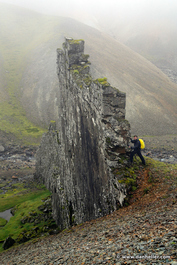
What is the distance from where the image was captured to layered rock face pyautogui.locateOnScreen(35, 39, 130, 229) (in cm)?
1992

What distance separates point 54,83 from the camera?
113m

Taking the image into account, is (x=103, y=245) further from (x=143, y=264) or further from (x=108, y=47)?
(x=108, y=47)

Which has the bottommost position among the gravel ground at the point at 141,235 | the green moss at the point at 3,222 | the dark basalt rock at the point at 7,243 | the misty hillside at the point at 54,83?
the green moss at the point at 3,222

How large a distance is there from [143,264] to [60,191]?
84.6ft

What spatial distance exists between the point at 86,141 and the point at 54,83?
9391 centimetres

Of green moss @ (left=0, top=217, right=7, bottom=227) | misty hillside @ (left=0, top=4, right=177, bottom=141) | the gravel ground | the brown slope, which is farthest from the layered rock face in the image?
the brown slope

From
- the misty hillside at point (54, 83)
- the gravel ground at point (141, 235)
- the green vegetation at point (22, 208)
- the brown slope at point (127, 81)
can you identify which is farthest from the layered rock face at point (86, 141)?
the brown slope at point (127, 81)

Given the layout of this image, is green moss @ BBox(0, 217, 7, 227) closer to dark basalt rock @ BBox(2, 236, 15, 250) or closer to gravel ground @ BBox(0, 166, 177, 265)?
dark basalt rock @ BBox(2, 236, 15, 250)

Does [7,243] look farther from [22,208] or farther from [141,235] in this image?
[141,235]

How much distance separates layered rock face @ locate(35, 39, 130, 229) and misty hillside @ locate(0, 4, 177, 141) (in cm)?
5572

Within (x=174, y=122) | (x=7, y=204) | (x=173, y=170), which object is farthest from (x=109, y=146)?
(x=174, y=122)

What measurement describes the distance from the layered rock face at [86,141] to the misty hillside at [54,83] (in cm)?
5572

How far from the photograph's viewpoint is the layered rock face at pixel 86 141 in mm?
19922

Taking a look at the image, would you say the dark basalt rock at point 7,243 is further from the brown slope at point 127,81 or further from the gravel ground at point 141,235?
the brown slope at point 127,81
